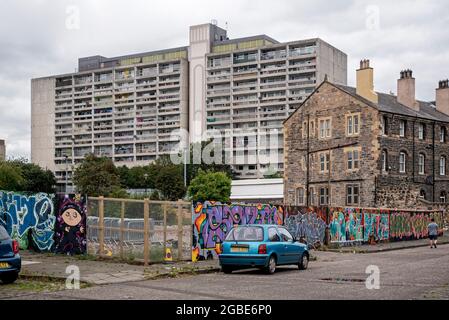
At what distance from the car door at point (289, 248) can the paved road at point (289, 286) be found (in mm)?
401

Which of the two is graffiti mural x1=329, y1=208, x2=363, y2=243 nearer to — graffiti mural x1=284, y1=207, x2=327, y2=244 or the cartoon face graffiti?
graffiti mural x1=284, y1=207, x2=327, y2=244

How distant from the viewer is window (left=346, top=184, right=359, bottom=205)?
54250 mm

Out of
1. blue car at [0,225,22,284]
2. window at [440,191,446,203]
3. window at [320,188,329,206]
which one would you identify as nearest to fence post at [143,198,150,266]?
blue car at [0,225,22,284]

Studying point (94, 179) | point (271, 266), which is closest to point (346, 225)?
point (271, 266)

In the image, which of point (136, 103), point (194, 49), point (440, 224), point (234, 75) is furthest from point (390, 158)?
point (136, 103)

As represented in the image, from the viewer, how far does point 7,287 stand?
14.3m

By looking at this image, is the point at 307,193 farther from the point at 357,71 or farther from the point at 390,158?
the point at 357,71

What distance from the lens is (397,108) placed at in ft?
184

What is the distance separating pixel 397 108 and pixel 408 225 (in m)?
15.3

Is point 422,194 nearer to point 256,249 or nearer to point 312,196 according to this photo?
point 312,196

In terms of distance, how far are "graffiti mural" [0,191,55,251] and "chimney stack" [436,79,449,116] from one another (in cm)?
4939

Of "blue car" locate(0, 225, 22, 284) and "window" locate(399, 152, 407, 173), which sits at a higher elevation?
"window" locate(399, 152, 407, 173)

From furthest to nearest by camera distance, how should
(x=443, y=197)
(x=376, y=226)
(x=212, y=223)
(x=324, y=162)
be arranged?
(x=443, y=197) → (x=324, y=162) → (x=376, y=226) → (x=212, y=223)
